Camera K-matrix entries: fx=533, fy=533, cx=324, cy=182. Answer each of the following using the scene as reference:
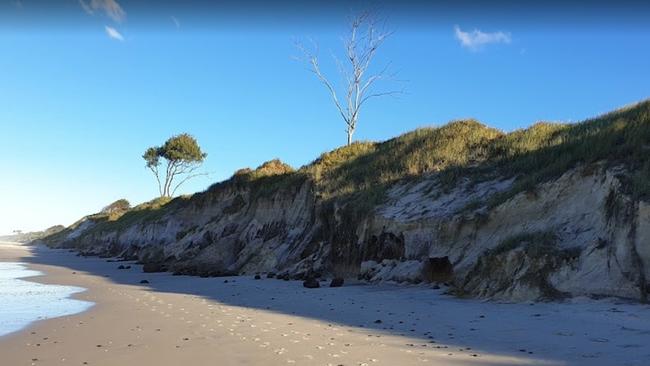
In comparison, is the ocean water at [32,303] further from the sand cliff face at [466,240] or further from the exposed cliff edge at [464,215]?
the exposed cliff edge at [464,215]

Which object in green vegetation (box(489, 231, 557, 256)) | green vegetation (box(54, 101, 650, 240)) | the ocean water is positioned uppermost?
green vegetation (box(54, 101, 650, 240))

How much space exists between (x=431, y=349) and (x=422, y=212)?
9.54 metres

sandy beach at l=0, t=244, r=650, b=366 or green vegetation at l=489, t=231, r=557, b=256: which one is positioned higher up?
green vegetation at l=489, t=231, r=557, b=256

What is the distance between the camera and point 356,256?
18.0m

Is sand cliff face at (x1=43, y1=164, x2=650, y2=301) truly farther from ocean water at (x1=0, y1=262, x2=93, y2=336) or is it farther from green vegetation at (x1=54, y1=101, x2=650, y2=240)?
ocean water at (x1=0, y1=262, x2=93, y2=336)

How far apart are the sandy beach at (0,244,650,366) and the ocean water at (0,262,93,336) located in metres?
0.52

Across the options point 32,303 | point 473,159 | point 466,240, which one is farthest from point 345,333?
point 473,159

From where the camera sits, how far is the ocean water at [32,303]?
1012 cm

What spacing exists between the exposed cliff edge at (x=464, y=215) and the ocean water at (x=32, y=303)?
7395 mm

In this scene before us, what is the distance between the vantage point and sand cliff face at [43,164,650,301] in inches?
399

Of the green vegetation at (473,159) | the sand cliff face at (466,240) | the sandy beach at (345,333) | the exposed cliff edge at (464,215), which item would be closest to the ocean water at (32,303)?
the sandy beach at (345,333)

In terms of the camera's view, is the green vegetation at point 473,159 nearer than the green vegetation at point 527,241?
No

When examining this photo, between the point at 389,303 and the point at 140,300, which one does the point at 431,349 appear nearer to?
the point at 389,303

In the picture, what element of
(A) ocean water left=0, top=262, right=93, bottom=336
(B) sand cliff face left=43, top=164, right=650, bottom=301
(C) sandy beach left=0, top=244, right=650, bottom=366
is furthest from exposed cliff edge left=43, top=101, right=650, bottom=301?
(A) ocean water left=0, top=262, right=93, bottom=336
